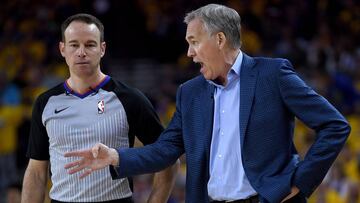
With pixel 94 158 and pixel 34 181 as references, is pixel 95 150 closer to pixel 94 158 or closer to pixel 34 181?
pixel 94 158

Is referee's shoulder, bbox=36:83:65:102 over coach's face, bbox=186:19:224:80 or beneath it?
beneath

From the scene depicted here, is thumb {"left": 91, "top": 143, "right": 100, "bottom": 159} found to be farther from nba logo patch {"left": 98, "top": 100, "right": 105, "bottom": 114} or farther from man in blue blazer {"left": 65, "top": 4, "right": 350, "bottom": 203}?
nba logo patch {"left": 98, "top": 100, "right": 105, "bottom": 114}

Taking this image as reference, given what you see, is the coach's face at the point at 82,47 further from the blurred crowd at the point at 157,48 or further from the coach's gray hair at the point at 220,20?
the blurred crowd at the point at 157,48

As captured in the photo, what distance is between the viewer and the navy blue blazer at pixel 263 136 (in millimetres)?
3451

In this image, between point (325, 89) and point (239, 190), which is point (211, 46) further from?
point (325, 89)

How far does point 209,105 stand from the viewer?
3729mm

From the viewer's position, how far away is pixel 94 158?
11.9 feet

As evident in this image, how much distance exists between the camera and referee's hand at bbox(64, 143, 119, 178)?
359 centimetres

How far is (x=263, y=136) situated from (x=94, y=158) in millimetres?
779

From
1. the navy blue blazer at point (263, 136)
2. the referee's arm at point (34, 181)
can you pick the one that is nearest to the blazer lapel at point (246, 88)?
the navy blue blazer at point (263, 136)

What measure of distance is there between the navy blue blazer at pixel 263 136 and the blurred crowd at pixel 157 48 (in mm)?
5196

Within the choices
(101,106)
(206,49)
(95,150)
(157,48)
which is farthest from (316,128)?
(157,48)

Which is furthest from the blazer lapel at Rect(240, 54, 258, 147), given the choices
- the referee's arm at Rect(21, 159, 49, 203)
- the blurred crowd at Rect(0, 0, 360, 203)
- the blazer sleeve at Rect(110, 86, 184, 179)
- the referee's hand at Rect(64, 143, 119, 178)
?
the blurred crowd at Rect(0, 0, 360, 203)

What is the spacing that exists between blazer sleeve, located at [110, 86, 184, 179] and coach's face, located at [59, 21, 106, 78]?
1.57 ft
